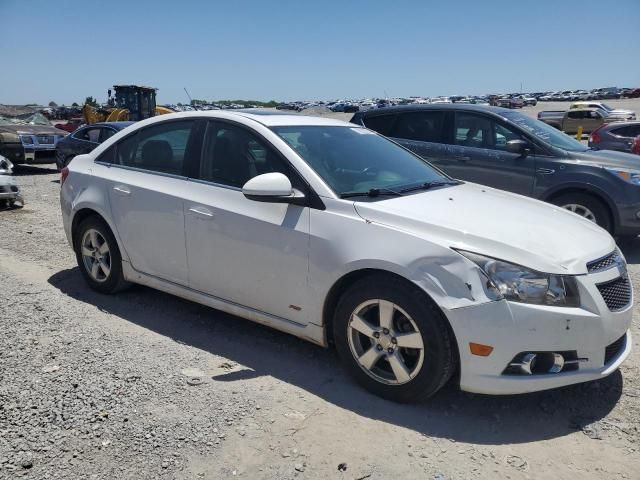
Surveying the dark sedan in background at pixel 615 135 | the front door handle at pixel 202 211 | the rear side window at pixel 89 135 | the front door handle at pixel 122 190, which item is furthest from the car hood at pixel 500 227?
the dark sedan in background at pixel 615 135

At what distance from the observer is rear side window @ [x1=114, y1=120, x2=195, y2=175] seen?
172 inches

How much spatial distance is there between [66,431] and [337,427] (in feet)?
4.63

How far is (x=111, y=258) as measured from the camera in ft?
15.6

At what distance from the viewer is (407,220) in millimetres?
3230

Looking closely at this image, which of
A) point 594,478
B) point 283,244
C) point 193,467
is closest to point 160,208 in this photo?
point 283,244

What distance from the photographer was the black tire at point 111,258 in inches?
186

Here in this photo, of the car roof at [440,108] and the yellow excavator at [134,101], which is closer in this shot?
the car roof at [440,108]

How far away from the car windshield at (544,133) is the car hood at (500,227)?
145 inches

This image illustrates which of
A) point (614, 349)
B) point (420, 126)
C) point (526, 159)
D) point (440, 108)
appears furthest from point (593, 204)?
point (614, 349)

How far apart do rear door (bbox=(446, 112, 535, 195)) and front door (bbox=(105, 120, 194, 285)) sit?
431 cm

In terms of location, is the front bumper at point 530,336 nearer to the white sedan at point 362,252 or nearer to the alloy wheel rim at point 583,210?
the white sedan at point 362,252

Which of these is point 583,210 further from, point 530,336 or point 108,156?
point 108,156

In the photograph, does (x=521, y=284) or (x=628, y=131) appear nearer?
(x=521, y=284)

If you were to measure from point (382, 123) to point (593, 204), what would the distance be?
3.12 metres
